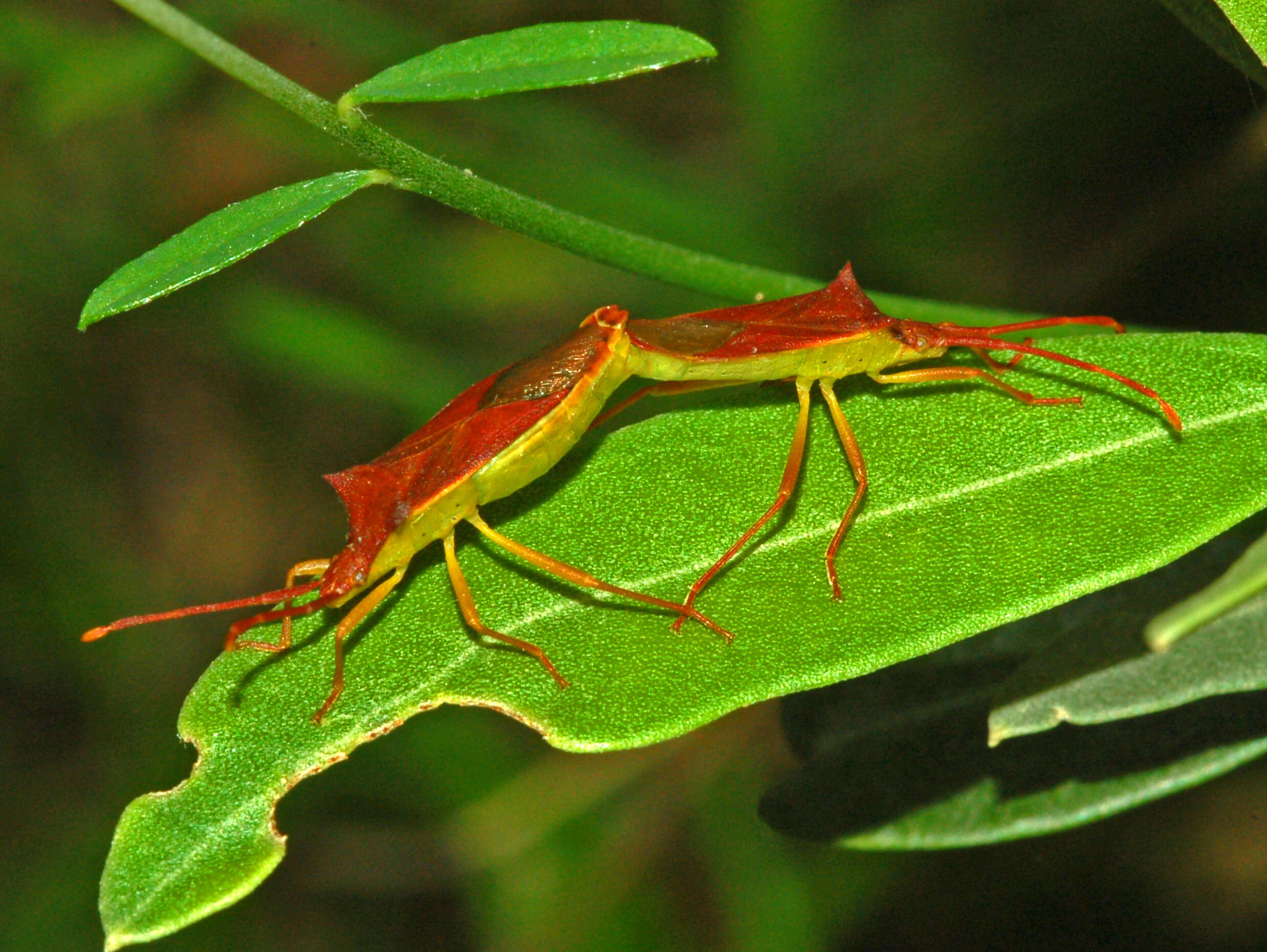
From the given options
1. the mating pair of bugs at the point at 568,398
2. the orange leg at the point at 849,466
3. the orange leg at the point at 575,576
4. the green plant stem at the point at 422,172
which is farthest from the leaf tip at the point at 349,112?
the orange leg at the point at 849,466

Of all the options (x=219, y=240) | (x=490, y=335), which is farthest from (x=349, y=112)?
(x=490, y=335)

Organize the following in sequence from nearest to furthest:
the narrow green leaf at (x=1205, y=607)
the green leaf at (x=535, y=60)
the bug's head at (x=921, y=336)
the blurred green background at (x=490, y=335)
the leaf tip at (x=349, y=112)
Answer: the narrow green leaf at (x=1205, y=607) → the leaf tip at (x=349, y=112) → the green leaf at (x=535, y=60) → the bug's head at (x=921, y=336) → the blurred green background at (x=490, y=335)

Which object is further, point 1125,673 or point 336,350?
point 336,350

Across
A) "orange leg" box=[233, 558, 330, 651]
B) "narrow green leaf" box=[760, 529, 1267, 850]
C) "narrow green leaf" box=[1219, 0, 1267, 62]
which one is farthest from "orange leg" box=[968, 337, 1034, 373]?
"orange leg" box=[233, 558, 330, 651]

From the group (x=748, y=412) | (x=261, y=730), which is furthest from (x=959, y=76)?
(x=261, y=730)

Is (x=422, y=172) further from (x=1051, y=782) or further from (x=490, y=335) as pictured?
(x=490, y=335)

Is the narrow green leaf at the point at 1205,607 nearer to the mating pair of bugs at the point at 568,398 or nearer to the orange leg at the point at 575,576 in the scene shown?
the orange leg at the point at 575,576
